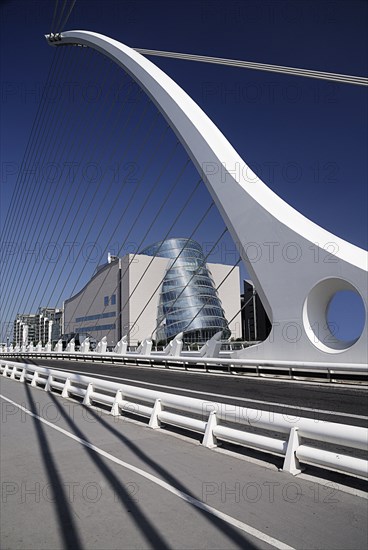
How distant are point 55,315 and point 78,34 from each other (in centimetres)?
11939

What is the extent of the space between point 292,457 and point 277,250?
1439 cm

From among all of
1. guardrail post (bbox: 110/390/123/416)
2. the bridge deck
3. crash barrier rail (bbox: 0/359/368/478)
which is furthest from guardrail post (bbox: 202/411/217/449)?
guardrail post (bbox: 110/390/123/416)

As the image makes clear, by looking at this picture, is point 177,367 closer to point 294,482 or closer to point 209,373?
point 209,373

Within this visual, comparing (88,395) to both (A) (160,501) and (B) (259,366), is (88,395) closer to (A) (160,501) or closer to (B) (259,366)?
(A) (160,501)

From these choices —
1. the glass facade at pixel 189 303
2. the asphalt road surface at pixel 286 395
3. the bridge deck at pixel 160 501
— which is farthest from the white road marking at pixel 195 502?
the glass facade at pixel 189 303

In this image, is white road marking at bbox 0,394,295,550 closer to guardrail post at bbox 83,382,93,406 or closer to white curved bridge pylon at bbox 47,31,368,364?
guardrail post at bbox 83,382,93,406

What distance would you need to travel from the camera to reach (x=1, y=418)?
35.1 ft

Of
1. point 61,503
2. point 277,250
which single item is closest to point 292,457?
point 61,503

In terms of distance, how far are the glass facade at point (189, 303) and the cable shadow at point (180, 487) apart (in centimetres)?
6854

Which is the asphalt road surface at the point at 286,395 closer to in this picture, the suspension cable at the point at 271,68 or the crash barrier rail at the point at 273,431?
the crash barrier rail at the point at 273,431

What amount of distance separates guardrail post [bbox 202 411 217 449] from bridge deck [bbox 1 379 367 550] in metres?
0.17

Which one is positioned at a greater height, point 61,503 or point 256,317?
point 256,317

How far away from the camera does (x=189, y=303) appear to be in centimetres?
7988

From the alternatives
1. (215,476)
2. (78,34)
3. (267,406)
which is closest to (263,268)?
(267,406)
